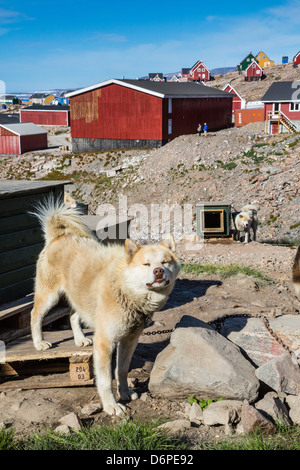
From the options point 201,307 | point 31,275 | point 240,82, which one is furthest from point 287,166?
point 240,82

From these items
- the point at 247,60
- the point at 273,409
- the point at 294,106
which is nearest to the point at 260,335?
the point at 273,409

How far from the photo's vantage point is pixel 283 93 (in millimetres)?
43188

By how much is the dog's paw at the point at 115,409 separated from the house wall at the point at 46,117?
5792 cm

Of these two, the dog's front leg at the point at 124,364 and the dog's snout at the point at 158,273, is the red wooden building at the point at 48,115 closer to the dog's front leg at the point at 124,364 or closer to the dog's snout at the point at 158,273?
the dog's front leg at the point at 124,364

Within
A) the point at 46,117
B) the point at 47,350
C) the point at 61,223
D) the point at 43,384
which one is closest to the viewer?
the point at 43,384

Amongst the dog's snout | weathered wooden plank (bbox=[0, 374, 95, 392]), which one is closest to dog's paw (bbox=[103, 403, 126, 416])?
weathered wooden plank (bbox=[0, 374, 95, 392])

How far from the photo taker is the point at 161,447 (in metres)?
4.14

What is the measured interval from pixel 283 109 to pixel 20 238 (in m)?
40.4

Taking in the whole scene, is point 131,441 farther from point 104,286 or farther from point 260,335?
point 260,335

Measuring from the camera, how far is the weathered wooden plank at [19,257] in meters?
6.53

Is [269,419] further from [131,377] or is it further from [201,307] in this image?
[201,307]

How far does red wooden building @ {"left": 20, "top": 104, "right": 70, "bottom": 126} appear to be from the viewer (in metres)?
59.9

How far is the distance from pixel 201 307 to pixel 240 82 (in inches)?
3290

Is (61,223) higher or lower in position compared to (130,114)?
lower
